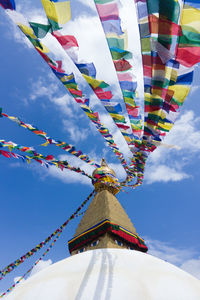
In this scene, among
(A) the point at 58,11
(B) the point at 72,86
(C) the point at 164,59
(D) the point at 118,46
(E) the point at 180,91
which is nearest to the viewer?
(A) the point at 58,11

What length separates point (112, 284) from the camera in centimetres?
385

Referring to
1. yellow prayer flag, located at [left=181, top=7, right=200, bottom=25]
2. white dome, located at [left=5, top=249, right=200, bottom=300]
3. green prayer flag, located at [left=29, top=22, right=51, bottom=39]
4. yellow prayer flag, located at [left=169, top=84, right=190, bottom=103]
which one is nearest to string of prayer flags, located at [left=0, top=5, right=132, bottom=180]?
green prayer flag, located at [left=29, top=22, right=51, bottom=39]

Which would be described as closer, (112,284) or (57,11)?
(57,11)

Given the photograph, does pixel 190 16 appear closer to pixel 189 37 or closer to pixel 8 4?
pixel 189 37

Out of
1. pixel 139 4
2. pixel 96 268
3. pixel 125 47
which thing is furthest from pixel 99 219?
pixel 139 4

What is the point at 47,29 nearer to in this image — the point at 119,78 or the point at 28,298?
the point at 119,78

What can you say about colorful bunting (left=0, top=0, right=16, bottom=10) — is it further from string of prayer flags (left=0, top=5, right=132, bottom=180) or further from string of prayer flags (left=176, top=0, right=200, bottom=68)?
string of prayer flags (left=176, top=0, right=200, bottom=68)

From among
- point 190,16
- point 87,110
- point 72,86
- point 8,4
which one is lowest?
point 8,4

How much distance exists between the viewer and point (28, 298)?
12.6 feet

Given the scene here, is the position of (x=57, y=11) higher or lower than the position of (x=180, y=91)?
lower

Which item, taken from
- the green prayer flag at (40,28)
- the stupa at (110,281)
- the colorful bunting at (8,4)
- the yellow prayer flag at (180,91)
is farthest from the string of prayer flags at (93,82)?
the stupa at (110,281)

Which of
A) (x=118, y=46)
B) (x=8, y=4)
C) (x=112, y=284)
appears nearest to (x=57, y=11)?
(x=8, y=4)

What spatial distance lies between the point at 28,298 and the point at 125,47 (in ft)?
17.2

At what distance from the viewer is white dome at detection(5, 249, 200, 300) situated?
11.8 ft
